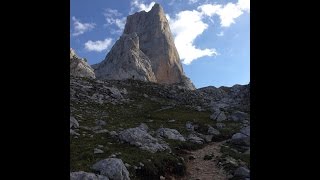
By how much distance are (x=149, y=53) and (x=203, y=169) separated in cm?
13777

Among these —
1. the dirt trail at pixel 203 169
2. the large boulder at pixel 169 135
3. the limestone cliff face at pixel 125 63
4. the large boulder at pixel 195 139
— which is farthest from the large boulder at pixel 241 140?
the limestone cliff face at pixel 125 63

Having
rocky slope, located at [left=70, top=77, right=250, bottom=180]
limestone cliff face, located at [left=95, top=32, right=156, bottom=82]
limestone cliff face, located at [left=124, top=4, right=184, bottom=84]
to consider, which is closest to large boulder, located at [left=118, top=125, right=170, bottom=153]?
rocky slope, located at [left=70, top=77, right=250, bottom=180]

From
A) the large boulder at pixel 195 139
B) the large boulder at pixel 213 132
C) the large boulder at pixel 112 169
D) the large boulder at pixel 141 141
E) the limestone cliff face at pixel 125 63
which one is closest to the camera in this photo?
the large boulder at pixel 112 169

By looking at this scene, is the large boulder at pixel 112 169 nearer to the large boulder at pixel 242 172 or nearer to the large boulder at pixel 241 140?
the large boulder at pixel 242 172

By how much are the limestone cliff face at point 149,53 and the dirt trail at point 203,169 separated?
102 m

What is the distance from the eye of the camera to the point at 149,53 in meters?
162

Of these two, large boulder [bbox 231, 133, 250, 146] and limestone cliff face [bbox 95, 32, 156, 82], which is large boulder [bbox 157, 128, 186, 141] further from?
limestone cliff face [bbox 95, 32, 156, 82]

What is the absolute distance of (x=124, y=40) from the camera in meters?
137

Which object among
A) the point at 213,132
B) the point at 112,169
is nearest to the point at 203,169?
the point at 112,169

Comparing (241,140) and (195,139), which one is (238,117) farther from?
(195,139)

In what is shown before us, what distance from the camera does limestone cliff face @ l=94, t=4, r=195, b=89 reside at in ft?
438

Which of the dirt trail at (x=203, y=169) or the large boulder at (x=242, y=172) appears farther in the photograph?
the dirt trail at (x=203, y=169)

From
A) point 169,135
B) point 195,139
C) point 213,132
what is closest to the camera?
point 169,135

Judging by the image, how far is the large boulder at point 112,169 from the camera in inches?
749
